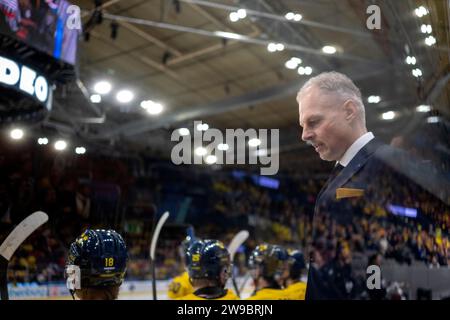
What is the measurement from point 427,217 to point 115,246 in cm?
83

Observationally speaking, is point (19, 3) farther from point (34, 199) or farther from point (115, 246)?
point (115, 246)

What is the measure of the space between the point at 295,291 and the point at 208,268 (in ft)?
1.70

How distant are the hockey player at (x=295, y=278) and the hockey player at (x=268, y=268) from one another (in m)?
0.05

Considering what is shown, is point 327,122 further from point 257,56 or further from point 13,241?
point 257,56

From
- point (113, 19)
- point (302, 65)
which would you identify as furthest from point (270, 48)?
point (113, 19)

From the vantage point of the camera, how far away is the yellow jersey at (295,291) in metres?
2.31

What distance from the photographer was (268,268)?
2551 mm

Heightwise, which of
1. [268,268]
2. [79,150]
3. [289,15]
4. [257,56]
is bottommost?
[268,268]

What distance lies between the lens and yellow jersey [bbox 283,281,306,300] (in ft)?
7.57

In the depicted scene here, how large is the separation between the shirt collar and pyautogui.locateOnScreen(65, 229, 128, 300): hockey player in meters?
0.71

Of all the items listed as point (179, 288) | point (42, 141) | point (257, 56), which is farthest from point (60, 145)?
point (257, 56)

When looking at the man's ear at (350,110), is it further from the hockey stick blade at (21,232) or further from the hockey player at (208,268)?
the hockey player at (208,268)

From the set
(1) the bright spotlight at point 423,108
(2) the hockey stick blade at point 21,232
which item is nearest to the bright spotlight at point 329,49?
(1) the bright spotlight at point 423,108

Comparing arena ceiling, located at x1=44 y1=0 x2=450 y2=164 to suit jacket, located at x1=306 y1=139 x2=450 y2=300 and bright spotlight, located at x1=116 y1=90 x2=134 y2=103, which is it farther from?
suit jacket, located at x1=306 y1=139 x2=450 y2=300
